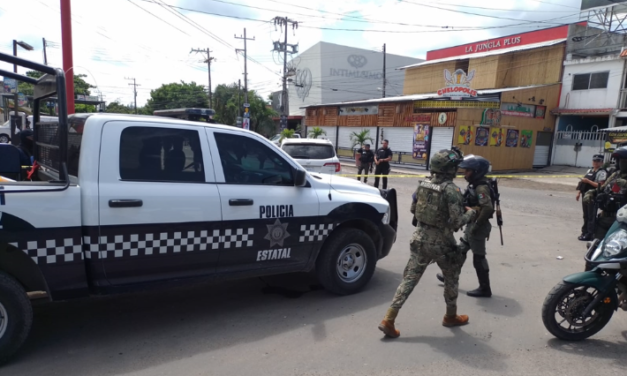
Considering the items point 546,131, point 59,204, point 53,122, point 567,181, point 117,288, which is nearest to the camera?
point 59,204

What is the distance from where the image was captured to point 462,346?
3.85 metres

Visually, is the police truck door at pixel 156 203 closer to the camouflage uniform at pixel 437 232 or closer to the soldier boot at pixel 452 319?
the camouflage uniform at pixel 437 232

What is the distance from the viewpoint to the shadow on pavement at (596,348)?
12.1ft

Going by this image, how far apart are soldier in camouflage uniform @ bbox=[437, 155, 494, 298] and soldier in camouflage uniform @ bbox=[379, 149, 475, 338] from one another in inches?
18.5

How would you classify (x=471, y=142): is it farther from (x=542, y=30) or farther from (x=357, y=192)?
(x=357, y=192)

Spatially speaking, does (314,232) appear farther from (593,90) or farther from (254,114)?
(254,114)

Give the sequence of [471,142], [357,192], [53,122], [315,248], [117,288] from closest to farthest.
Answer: [117,288], [53,122], [315,248], [357,192], [471,142]

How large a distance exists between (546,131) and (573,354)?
25.2 meters

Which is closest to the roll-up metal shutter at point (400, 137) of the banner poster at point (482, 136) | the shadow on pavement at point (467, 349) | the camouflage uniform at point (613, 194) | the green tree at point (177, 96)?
the banner poster at point (482, 136)

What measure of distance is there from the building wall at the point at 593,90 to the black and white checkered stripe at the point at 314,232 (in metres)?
24.2

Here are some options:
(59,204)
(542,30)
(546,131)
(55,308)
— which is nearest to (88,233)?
(59,204)

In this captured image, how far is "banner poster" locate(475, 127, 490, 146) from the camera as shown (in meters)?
23.1

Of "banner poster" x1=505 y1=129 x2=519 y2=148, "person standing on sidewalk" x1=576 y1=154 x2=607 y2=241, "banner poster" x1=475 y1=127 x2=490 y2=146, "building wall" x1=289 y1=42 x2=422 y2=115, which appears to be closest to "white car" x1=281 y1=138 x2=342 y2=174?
"person standing on sidewalk" x1=576 y1=154 x2=607 y2=241

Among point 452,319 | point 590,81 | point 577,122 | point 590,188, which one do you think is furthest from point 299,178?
point 577,122
